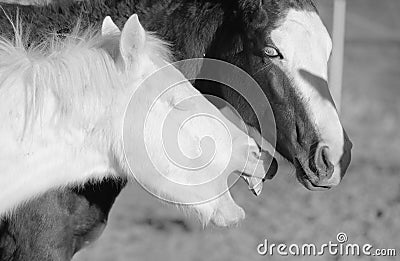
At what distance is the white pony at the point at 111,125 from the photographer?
2.23m

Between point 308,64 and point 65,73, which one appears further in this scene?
point 308,64

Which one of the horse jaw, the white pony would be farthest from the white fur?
the white pony

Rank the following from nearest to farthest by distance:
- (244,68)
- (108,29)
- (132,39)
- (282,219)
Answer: (132,39)
(108,29)
(244,68)
(282,219)

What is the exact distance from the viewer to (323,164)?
2.62m

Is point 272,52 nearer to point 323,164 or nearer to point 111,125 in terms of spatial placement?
point 323,164

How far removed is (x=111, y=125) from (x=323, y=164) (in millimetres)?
745

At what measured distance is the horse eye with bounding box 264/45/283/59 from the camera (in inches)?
105

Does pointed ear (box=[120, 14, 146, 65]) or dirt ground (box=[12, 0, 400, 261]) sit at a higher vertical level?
pointed ear (box=[120, 14, 146, 65])

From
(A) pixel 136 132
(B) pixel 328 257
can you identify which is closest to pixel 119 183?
(A) pixel 136 132

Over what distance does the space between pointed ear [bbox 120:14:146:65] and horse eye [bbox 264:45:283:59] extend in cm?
54

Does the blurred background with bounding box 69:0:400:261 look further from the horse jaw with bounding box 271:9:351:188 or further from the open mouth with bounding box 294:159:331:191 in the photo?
the horse jaw with bounding box 271:9:351:188

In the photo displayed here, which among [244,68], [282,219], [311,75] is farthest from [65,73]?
[282,219]

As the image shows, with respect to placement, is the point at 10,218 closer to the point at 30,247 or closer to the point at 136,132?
the point at 30,247

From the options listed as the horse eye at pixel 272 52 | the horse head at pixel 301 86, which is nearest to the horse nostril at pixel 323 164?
Answer: the horse head at pixel 301 86
